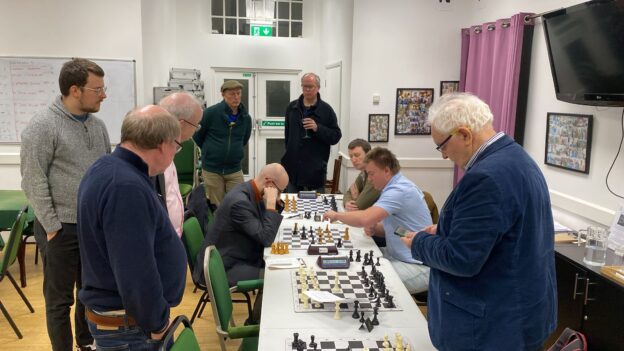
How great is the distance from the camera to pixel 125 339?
1681 millimetres

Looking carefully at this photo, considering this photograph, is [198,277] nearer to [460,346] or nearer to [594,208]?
[460,346]

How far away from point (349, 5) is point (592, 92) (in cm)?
356

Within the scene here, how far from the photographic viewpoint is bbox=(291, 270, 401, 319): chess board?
1965mm

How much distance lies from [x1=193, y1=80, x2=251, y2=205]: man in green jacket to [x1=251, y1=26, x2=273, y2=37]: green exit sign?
11.0 ft

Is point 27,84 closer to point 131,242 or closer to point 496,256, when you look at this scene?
point 131,242

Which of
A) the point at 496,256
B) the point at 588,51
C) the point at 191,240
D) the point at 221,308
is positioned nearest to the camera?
the point at 496,256

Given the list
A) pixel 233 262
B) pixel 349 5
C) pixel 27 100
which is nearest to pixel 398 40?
pixel 349 5

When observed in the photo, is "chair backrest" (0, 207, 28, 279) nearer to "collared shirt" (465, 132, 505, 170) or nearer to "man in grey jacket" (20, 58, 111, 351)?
"man in grey jacket" (20, 58, 111, 351)

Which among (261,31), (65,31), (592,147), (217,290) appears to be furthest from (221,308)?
(261,31)

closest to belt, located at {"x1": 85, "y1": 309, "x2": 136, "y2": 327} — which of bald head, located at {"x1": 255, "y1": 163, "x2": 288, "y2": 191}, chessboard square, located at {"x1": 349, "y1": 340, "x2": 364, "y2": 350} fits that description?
chessboard square, located at {"x1": 349, "y1": 340, "x2": 364, "y2": 350}

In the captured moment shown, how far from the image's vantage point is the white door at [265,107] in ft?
25.6

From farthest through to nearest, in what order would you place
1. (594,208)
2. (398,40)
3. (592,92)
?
(398,40) < (594,208) < (592,92)

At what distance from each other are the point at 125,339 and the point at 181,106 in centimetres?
120

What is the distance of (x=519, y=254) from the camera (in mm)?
1515
